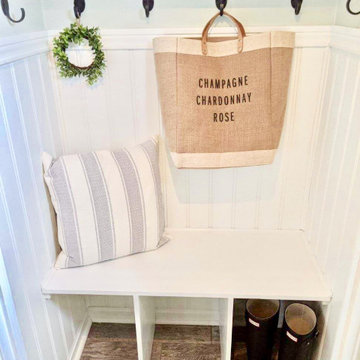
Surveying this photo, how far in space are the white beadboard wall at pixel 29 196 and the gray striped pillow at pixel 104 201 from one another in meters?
0.07

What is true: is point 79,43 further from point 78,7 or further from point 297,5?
point 297,5

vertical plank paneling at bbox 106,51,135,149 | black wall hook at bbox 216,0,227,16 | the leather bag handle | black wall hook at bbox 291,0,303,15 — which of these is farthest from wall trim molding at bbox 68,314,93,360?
black wall hook at bbox 291,0,303,15

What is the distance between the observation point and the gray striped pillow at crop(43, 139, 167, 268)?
1287 millimetres

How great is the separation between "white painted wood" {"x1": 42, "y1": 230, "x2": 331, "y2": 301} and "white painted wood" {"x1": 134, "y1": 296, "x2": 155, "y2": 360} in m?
0.11

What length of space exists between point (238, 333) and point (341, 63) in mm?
1268

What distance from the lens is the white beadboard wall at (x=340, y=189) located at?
1.06 meters

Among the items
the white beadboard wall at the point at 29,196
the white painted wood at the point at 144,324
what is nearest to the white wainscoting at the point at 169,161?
the white beadboard wall at the point at 29,196

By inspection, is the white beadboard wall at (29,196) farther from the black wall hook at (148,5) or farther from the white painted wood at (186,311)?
the white painted wood at (186,311)

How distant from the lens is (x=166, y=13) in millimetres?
1261

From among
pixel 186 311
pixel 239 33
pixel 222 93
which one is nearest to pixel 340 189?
pixel 222 93

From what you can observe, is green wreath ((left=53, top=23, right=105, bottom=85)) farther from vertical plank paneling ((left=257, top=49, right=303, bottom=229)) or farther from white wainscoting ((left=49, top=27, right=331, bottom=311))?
vertical plank paneling ((left=257, top=49, right=303, bottom=229))

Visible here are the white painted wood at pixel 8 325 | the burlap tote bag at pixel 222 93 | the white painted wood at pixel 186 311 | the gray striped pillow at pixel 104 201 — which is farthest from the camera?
the white painted wood at pixel 186 311

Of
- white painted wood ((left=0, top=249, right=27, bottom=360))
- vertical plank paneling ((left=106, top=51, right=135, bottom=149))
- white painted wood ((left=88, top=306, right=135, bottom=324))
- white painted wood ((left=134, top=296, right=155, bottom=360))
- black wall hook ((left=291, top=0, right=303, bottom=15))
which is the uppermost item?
black wall hook ((left=291, top=0, right=303, bottom=15))

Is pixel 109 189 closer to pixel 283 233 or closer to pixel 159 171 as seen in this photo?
pixel 159 171
